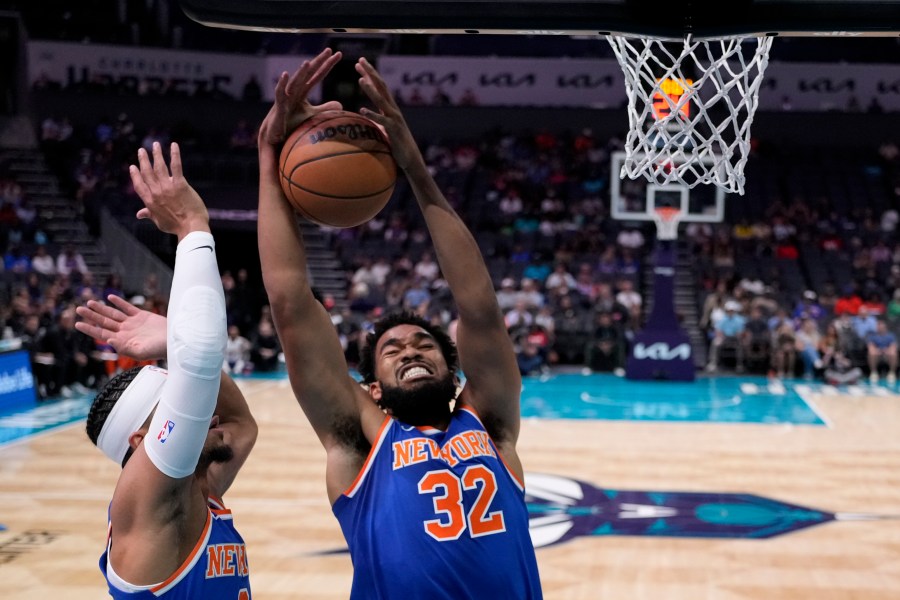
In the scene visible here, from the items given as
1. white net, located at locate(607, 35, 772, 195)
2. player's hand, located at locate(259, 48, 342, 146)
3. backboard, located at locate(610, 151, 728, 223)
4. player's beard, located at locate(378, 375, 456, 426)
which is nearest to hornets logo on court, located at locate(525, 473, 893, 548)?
white net, located at locate(607, 35, 772, 195)

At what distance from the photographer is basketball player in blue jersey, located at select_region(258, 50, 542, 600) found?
2.41 m

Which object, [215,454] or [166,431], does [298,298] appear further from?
[166,431]

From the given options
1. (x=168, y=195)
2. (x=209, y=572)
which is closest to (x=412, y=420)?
Result: (x=209, y=572)

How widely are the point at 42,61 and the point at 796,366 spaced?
16.6 m

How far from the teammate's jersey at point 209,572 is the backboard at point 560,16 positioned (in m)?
1.37

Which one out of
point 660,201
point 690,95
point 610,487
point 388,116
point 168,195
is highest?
point 690,95

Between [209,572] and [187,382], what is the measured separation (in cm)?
51

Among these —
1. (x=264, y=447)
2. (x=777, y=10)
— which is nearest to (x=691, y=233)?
(x=264, y=447)

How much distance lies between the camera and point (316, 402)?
8.25 feet

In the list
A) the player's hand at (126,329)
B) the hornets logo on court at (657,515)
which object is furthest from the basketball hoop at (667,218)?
the player's hand at (126,329)

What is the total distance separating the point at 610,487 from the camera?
7.53 metres

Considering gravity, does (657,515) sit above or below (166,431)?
below

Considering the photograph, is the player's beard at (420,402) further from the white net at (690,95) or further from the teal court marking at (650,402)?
the teal court marking at (650,402)

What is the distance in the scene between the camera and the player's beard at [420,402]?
8.49 ft
